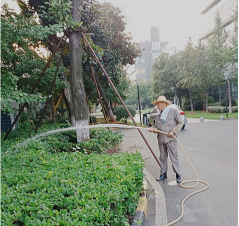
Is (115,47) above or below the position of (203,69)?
above

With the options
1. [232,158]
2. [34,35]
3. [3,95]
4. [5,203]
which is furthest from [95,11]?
[5,203]

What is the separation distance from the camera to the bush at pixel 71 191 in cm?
177

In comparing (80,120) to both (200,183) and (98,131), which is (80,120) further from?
(200,183)

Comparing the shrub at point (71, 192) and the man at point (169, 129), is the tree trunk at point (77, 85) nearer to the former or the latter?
the shrub at point (71, 192)

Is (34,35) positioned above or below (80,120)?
above

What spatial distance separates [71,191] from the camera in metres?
2.18

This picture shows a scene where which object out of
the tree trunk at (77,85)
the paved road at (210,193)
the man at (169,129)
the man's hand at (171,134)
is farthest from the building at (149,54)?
the man's hand at (171,134)

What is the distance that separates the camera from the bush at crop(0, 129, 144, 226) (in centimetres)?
177

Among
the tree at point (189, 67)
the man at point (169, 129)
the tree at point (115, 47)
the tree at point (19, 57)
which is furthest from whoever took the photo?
the tree at point (189, 67)

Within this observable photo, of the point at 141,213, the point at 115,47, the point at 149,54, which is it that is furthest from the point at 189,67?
the point at 149,54

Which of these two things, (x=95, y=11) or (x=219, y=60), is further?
(x=219, y=60)

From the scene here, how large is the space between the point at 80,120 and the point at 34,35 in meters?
2.50

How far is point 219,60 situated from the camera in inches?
729

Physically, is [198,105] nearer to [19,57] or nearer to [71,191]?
[19,57]
